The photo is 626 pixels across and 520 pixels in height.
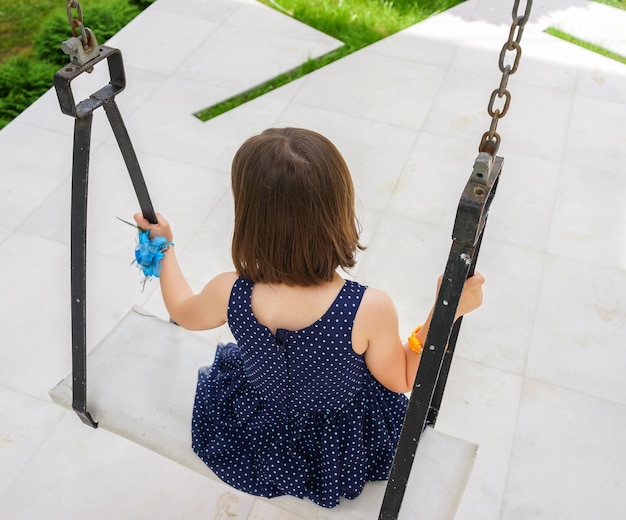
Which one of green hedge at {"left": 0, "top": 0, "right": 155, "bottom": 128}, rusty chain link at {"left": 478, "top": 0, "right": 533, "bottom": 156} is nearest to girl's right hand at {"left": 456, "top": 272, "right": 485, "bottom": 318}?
rusty chain link at {"left": 478, "top": 0, "right": 533, "bottom": 156}

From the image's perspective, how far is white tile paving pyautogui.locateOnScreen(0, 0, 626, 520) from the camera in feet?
6.43

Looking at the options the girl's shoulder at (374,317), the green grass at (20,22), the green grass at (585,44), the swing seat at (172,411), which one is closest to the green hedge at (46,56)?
the green grass at (20,22)

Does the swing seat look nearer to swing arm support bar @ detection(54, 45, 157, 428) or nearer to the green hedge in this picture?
swing arm support bar @ detection(54, 45, 157, 428)

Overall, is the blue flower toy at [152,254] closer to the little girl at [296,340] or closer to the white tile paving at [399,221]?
the little girl at [296,340]

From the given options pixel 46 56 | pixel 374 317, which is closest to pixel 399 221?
pixel 374 317

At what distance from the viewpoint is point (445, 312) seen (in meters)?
0.99

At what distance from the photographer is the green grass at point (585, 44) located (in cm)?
357

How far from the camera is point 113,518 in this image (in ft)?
6.14

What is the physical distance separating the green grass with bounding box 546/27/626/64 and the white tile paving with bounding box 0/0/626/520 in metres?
0.09

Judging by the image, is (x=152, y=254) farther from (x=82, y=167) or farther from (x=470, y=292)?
(x=470, y=292)

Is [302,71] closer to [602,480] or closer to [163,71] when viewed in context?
[163,71]

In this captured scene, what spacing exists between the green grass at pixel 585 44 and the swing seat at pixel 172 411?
282cm

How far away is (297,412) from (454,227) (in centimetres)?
65

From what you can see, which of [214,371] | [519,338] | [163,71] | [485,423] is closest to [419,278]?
[519,338]
